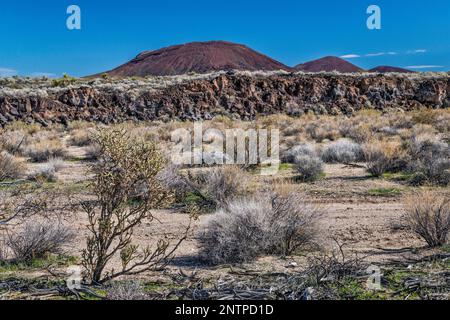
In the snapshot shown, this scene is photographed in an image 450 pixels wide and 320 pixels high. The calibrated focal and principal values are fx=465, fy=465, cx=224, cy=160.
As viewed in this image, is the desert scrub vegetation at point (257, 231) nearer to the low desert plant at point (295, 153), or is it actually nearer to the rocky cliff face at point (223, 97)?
the low desert plant at point (295, 153)

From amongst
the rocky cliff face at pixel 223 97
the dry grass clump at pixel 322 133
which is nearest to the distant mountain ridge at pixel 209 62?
the rocky cliff face at pixel 223 97

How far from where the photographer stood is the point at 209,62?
7312 centimetres

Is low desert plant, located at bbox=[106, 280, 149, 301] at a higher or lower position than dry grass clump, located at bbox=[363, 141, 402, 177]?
lower

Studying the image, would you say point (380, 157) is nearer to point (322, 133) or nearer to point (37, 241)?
point (322, 133)

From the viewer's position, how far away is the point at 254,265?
5.69 meters

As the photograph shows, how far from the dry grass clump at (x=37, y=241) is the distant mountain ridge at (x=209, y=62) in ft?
209

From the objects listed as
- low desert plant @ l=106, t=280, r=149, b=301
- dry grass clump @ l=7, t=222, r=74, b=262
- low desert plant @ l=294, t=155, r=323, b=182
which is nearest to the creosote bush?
low desert plant @ l=294, t=155, r=323, b=182

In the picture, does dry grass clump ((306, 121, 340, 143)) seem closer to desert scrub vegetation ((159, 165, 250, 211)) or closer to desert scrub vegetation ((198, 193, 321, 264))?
desert scrub vegetation ((159, 165, 250, 211))

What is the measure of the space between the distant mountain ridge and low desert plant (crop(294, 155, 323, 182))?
189ft

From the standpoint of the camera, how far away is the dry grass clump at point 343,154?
48.6 feet

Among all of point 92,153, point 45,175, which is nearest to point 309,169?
point 45,175

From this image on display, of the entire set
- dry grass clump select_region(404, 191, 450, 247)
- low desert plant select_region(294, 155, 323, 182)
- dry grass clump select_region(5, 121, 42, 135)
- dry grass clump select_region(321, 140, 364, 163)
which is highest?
dry grass clump select_region(5, 121, 42, 135)

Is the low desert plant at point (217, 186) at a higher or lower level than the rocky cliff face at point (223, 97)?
lower

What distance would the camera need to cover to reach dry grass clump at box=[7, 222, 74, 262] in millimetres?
6070
